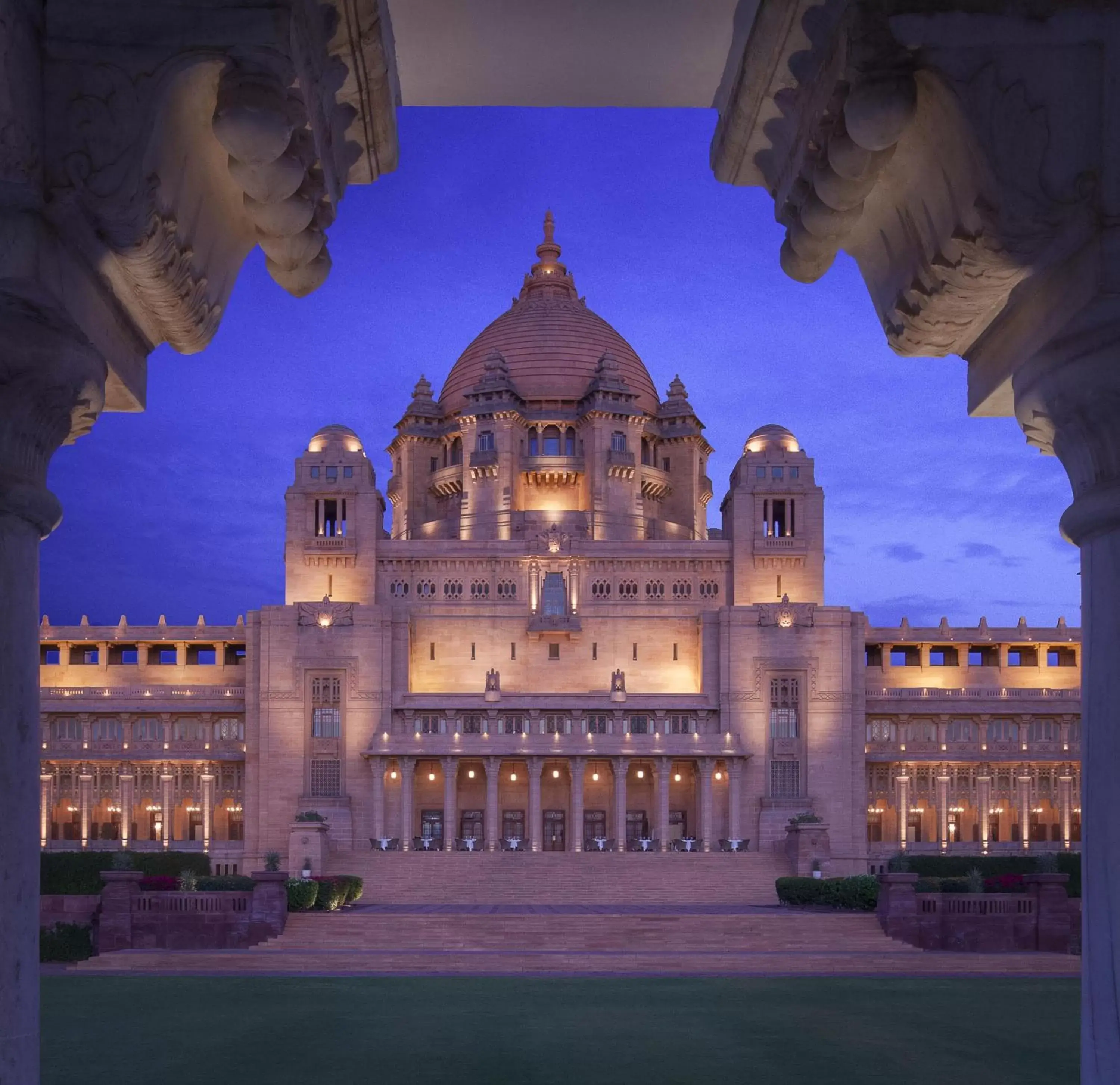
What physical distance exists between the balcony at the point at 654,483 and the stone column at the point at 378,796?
988 inches

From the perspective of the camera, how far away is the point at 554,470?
273 ft

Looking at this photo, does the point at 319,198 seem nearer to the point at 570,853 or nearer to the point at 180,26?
the point at 180,26

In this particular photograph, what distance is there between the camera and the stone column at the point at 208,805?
71188mm

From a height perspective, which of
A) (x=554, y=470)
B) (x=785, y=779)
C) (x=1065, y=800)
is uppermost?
(x=554, y=470)

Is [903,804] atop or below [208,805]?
below

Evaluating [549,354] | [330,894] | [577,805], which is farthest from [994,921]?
[549,354]

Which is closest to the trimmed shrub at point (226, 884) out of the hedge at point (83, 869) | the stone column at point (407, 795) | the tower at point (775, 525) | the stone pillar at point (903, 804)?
the hedge at point (83, 869)

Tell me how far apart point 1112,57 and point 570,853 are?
57.7 metres

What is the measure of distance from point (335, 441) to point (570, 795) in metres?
22.8

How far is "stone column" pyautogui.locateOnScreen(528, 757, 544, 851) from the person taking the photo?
66.9 metres

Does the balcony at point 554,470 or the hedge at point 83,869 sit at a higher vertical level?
the balcony at point 554,470

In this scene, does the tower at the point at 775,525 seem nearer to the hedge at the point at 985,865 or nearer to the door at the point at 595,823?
the door at the point at 595,823

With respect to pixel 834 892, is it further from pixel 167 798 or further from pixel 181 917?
pixel 167 798

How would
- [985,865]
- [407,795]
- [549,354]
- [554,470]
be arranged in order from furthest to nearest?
1. [549,354]
2. [554,470]
3. [407,795]
4. [985,865]
